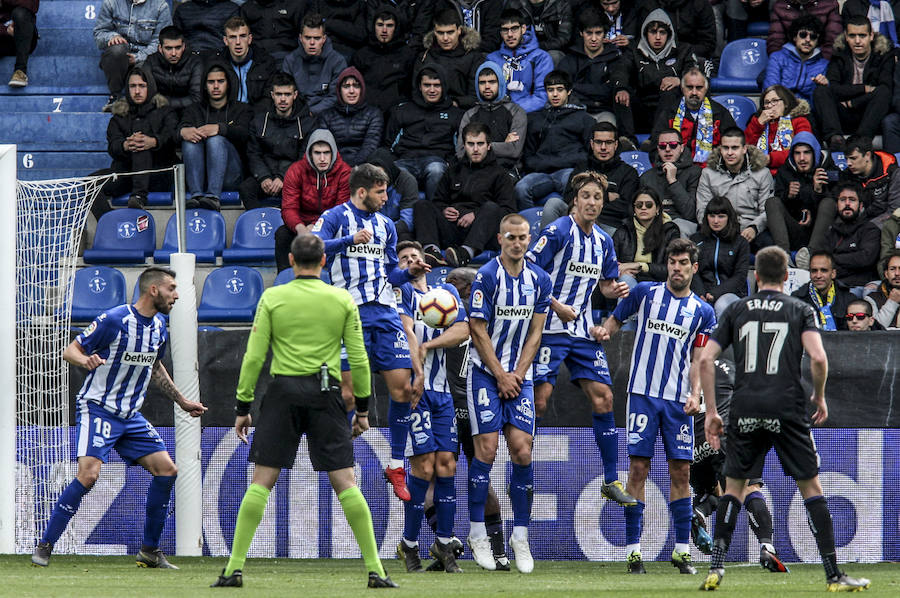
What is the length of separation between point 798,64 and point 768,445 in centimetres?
867

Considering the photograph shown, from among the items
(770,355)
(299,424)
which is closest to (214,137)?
(299,424)

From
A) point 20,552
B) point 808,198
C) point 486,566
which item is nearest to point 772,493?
point 486,566

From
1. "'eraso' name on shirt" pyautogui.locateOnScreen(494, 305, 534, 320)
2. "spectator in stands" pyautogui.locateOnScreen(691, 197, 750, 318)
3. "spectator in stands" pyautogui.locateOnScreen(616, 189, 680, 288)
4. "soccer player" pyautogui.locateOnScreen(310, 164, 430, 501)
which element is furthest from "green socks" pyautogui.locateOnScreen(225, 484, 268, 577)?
"spectator in stands" pyautogui.locateOnScreen(691, 197, 750, 318)

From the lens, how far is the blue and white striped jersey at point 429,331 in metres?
9.61

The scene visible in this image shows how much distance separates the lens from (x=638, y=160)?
14.3 meters

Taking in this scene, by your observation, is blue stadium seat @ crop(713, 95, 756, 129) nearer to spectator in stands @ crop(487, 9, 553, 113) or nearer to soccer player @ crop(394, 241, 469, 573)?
spectator in stands @ crop(487, 9, 553, 113)

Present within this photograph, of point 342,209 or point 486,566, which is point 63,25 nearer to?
point 342,209

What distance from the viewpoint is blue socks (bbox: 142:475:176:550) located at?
9711 mm

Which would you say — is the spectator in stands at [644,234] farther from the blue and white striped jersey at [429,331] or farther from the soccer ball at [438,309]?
the soccer ball at [438,309]

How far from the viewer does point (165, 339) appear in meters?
9.76

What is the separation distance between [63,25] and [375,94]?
485 centimetres

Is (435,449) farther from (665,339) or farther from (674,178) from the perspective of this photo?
(674,178)

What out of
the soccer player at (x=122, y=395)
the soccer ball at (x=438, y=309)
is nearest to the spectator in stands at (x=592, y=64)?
the soccer ball at (x=438, y=309)

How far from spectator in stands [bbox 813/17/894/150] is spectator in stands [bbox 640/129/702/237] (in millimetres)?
1862
